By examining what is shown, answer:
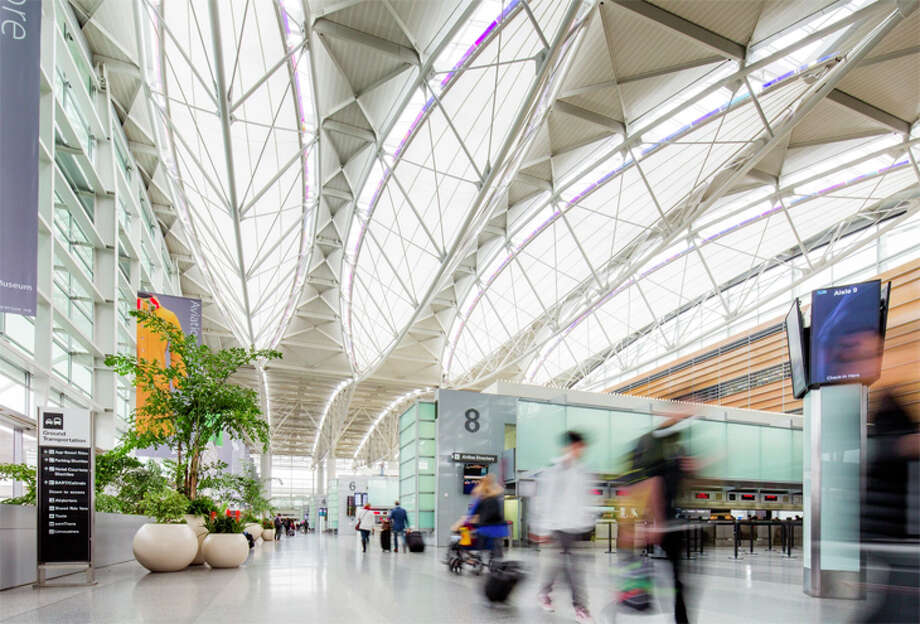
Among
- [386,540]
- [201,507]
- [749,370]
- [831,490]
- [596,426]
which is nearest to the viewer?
[831,490]

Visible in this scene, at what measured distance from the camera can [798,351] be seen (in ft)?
30.9

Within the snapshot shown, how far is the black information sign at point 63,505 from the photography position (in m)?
8.40

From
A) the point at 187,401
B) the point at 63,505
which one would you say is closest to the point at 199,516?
the point at 187,401

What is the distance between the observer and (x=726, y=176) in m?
26.2

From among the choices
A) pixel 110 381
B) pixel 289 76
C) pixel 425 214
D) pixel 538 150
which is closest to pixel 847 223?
pixel 538 150

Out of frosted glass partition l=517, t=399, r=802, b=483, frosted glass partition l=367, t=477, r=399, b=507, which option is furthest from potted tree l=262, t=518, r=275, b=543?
frosted glass partition l=517, t=399, r=802, b=483

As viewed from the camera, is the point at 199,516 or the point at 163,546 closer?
the point at 163,546

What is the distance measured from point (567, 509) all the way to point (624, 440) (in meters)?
17.7

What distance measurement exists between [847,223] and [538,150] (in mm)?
15699

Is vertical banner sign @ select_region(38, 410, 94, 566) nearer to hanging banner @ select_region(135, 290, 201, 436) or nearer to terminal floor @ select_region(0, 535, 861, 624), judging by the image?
terminal floor @ select_region(0, 535, 861, 624)

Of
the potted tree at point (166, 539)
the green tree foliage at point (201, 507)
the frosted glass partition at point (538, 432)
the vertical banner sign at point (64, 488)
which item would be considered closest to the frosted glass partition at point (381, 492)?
the frosted glass partition at point (538, 432)

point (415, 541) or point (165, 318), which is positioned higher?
point (165, 318)

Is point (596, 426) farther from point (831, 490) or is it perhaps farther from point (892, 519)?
point (892, 519)

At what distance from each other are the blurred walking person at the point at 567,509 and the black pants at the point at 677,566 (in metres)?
1.17
